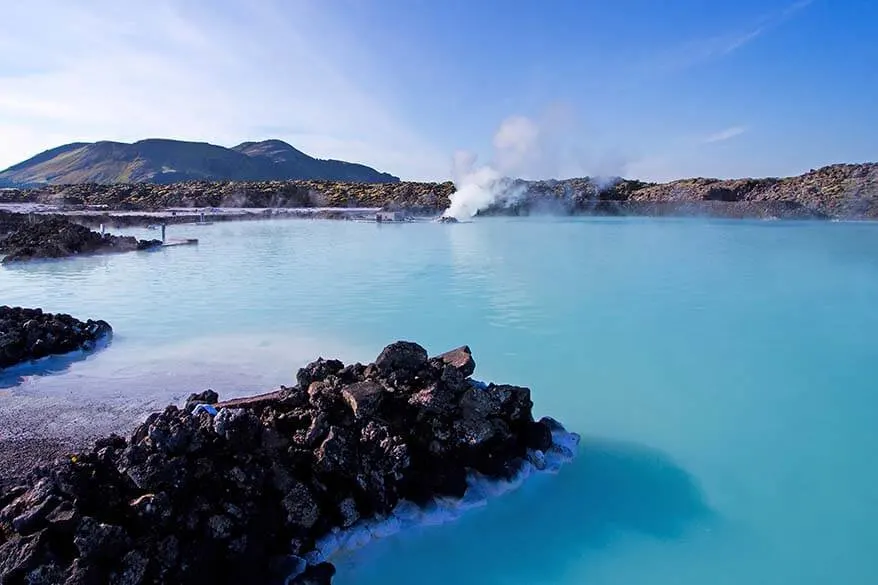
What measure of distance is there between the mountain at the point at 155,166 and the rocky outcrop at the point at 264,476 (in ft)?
294

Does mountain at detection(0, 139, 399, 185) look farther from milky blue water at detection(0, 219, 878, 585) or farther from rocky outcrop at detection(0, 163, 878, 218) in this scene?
milky blue water at detection(0, 219, 878, 585)

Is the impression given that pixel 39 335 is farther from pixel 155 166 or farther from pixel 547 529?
pixel 155 166

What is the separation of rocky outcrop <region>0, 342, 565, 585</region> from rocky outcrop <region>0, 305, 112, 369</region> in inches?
116

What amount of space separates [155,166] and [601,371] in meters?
107

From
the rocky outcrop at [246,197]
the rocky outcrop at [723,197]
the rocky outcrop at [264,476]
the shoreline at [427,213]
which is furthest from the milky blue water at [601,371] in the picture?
the rocky outcrop at [246,197]

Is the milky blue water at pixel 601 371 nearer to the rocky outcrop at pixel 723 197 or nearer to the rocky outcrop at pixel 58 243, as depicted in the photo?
the rocky outcrop at pixel 58 243

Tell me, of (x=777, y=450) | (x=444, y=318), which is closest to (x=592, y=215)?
(x=444, y=318)

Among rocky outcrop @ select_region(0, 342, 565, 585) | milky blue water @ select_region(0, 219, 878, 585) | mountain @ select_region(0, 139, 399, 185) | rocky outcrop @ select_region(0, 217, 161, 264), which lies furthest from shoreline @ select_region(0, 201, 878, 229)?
mountain @ select_region(0, 139, 399, 185)

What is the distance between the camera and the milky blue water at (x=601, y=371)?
342 cm

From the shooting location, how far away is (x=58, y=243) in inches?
574

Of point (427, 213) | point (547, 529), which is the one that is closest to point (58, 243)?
point (547, 529)

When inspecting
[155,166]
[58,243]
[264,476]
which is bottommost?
[58,243]

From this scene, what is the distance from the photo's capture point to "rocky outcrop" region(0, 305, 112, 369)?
5812 mm

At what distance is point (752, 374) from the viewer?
6.26 m
